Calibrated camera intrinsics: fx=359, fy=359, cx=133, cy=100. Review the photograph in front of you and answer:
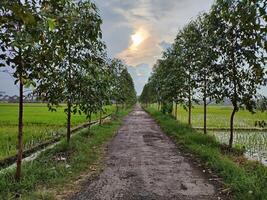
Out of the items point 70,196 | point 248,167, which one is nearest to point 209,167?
point 248,167

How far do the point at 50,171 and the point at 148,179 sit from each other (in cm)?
258

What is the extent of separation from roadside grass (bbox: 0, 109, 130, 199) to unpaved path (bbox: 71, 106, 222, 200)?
0.67 metres

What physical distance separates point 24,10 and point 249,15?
333cm

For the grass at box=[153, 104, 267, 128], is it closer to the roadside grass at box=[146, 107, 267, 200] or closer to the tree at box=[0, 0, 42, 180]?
the roadside grass at box=[146, 107, 267, 200]

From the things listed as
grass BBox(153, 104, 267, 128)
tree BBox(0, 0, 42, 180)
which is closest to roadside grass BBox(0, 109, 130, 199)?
tree BBox(0, 0, 42, 180)

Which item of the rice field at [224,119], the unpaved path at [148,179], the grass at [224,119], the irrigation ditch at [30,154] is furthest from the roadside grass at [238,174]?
the irrigation ditch at [30,154]

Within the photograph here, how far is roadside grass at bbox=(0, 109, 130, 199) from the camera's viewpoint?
7742 millimetres

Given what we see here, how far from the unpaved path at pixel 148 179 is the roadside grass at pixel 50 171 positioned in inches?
26.4

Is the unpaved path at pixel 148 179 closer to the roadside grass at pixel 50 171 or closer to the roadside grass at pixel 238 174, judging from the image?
the roadside grass at pixel 238 174

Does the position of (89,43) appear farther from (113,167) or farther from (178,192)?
(178,192)

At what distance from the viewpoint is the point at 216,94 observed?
15.0 metres

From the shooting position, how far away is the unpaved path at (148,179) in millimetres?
7711

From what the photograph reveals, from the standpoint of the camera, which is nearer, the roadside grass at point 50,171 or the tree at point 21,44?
the tree at point 21,44

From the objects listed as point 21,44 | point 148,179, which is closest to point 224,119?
point 148,179
